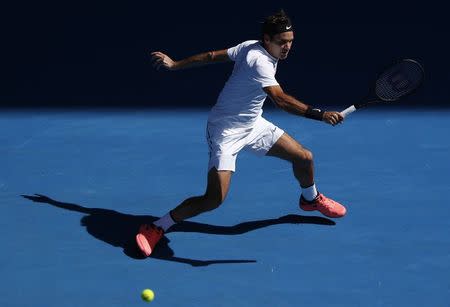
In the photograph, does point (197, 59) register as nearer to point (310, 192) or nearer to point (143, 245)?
point (310, 192)

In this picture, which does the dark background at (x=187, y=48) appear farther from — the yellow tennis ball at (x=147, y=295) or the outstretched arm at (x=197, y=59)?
the yellow tennis ball at (x=147, y=295)

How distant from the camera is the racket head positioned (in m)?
7.66

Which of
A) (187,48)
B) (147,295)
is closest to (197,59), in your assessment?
(147,295)

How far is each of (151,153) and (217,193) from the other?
190 centimetres

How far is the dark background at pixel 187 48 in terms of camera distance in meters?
10.1

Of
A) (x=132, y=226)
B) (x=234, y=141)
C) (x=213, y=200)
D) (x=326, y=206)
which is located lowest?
(x=132, y=226)

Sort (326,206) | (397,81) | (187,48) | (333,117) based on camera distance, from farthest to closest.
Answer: (187,48) < (397,81) < (326,206) < (333,117)

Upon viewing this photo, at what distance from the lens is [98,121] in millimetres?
9648

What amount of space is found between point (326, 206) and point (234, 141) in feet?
2.87

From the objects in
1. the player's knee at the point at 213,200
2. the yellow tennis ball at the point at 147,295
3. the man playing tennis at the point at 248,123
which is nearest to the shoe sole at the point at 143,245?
the man playing tennis at the point at 248,123

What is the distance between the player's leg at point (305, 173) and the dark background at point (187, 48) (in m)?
2.21

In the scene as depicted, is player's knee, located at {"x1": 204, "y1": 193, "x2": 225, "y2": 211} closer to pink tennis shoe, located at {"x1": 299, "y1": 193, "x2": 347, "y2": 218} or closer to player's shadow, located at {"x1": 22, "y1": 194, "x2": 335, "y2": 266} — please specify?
player's shadow, located at {"x1": 22, "y1": 194, "x2": 335, "y2": 266}

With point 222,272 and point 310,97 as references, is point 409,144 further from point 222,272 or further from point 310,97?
point 222,272

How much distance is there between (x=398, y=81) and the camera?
7.71 m
